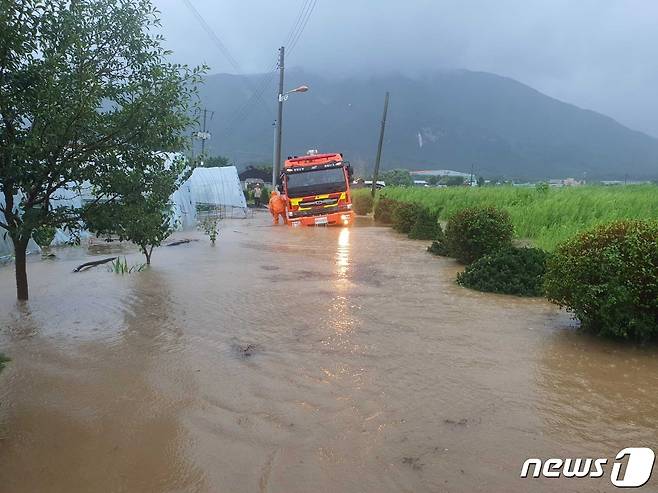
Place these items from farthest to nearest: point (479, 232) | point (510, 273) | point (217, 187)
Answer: point (217, 187) → point (479, 232) → point (510, 273)

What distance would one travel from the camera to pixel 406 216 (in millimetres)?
18750

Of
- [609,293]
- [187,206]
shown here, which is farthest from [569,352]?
[187,206]

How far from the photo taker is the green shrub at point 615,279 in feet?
17.4

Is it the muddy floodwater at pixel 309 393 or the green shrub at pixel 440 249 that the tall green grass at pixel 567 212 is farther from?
the muddy floodwater at pixel 309 393

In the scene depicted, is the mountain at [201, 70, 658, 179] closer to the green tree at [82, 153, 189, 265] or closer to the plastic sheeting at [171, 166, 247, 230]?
the plastic sheeting at [171, 166, 247, 230]

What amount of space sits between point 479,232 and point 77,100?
24.7 ft

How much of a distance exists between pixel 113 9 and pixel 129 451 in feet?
16.1

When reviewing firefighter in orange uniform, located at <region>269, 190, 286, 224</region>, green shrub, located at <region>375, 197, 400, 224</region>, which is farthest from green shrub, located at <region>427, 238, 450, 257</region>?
firefighter in orange uniform, located at <region>269, 190, 286, 224</region>

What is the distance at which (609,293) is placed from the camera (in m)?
5.42

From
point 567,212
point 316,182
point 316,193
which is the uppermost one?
point 316,182

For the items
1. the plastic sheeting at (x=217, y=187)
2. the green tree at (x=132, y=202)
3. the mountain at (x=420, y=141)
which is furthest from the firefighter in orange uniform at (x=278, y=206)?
the mountain at (x=420, y=141)

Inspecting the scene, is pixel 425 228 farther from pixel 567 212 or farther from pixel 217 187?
pixel 217 187

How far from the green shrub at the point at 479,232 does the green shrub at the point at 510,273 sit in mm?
1538

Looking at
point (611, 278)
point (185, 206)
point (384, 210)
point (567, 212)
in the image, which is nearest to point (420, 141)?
point (384, 210)
